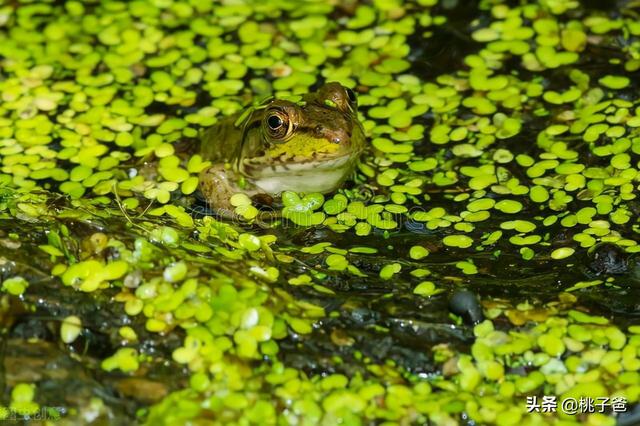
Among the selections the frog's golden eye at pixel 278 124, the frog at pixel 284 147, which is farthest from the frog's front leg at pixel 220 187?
the frog's golden eye at pixel 278 124

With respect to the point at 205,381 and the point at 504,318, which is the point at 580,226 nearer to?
the point at 504,318

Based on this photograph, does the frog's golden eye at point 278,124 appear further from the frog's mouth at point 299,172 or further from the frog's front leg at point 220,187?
the frog's front leg at point 220,187

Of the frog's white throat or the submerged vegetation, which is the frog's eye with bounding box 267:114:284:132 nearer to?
the frog's white throat

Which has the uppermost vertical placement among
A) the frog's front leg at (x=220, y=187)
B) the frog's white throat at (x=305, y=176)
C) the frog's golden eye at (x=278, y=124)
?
the frog's golden eye at (x=278, y=124)

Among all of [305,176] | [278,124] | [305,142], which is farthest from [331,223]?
[278,124]

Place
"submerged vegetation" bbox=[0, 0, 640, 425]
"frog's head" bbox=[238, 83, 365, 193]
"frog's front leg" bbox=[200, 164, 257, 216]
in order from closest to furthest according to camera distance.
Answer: "submerged vegetation" bbox=[0, 0, 640, 425], "frog's head" bbox=[238, 83, 365, 193], "frog's front leg" bbox=[200, 164, 257, 216]

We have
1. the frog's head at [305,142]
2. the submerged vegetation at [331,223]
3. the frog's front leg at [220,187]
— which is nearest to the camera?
the submerged vegetation at [331,223]

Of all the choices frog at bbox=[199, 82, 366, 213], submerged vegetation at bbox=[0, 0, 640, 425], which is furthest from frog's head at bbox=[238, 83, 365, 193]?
submerged vegetation at bbox=[0, 0, 640, 425]
